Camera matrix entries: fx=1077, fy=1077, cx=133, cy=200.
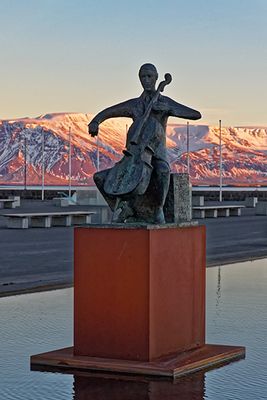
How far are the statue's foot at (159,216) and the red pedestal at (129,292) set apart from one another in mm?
159

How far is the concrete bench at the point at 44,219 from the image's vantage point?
32000mm

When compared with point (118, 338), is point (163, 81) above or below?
above

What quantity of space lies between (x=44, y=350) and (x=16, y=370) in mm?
902

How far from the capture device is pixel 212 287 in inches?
560

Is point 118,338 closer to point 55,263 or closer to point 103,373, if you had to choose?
point 103,373

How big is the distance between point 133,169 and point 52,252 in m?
13.3

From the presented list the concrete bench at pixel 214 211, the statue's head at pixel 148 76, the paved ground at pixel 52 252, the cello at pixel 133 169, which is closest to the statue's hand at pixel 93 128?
the cello at pixel 133 169

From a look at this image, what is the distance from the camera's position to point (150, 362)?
830 centimetres

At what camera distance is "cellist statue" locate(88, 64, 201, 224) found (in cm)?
867

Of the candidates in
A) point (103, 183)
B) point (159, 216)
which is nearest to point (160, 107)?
point (103, 183)

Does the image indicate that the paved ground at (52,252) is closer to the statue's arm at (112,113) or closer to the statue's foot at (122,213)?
the statue's arm at (112,113)

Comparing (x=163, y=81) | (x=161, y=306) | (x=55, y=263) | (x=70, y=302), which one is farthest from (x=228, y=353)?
(x=55, y=263)

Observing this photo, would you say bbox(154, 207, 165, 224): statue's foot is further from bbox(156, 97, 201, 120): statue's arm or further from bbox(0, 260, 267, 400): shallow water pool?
bbox(0, 260, 267, 400): shallow water pool

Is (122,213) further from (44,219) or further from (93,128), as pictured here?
(44,219)
